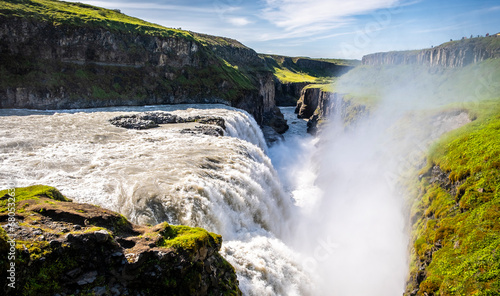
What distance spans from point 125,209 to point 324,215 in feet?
61.1

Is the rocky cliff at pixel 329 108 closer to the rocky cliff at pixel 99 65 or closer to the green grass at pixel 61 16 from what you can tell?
the rocky cliff at pixel 99 65

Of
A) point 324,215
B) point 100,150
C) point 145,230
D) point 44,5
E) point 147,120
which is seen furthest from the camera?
point 44,5

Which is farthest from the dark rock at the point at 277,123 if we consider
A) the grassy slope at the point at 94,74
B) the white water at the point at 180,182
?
the white water at the point at 180,182

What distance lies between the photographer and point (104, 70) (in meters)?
54.8

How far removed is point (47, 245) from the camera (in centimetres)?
631

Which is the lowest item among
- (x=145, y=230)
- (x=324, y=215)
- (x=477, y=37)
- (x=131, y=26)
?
(x=324, y=215)

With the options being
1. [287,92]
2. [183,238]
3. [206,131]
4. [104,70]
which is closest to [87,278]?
[183,238]

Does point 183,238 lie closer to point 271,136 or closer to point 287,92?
point 271,136

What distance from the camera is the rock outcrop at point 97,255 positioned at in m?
5.96

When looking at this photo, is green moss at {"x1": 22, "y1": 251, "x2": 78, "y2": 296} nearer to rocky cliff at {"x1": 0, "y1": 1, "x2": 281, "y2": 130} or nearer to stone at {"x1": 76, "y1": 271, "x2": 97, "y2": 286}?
stone at {"x1": 76, "y1": 271, "x2": 97, "y2": 286}

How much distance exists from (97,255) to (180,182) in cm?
915

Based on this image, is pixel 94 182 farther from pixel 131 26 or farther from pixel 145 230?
pixel 131 26

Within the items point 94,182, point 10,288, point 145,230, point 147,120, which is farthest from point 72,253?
point 147,120

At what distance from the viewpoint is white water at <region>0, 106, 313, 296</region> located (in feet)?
42.1
